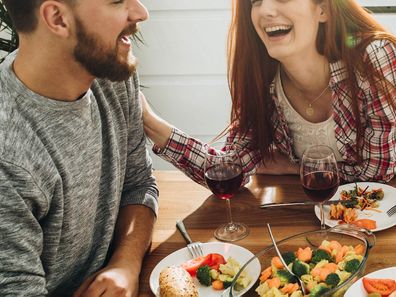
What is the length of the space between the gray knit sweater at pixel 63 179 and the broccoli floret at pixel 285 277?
47 cm

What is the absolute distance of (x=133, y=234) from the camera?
1.32 meters

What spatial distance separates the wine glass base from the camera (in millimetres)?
1287

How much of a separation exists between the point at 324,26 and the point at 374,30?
0.48ft

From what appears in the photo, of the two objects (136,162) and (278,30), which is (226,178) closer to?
(136,162)

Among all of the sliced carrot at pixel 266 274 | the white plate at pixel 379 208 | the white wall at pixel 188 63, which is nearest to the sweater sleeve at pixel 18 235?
the sliced carrot at pixel 266 274

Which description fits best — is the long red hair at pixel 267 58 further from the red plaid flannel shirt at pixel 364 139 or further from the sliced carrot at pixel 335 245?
the sliced carrot at pixel 335 245

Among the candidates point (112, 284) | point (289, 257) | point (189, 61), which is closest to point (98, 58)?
point (112, 284)

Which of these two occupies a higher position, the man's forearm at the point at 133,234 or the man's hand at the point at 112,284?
the man's forearm at the point at 133,234

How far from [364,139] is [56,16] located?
2.99 ft

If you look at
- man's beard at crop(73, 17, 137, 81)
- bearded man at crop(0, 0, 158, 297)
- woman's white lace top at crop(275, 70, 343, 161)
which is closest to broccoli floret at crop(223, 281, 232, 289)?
bearded man at crop(0, 0, 158, 297)

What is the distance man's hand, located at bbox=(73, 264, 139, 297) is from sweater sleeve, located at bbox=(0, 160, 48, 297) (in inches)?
5.3

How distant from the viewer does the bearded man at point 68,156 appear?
105 centimetres

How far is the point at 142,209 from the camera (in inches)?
55.9

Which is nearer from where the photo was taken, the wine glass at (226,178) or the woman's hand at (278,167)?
the wine glass at (226,178)
